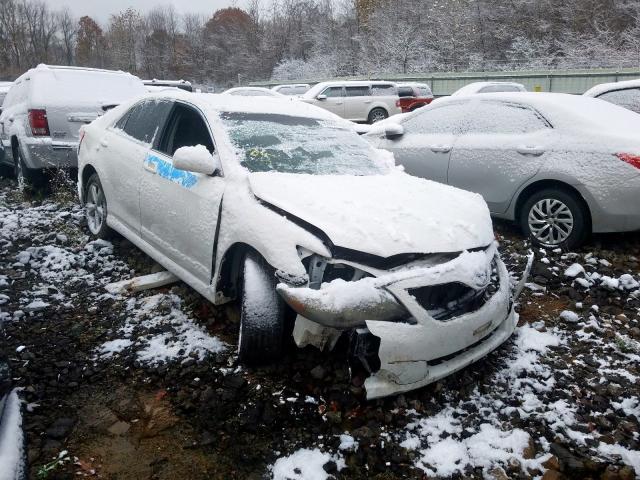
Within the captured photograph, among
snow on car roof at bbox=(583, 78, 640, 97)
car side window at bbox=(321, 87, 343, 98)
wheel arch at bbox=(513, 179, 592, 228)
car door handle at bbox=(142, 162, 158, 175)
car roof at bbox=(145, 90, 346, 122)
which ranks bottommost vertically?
wheel arch at bbox=(513, 179, 592, 228)

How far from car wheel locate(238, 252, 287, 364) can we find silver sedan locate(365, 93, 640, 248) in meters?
3.06

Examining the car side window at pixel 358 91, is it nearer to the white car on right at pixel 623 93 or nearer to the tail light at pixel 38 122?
the white car on right at pixel 623 93

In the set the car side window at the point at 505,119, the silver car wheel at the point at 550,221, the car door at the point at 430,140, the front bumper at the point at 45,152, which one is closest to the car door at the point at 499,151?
the car side window at the point at 505,119

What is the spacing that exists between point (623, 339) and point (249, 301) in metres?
2.50

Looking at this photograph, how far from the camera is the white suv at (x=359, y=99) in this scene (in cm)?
1716

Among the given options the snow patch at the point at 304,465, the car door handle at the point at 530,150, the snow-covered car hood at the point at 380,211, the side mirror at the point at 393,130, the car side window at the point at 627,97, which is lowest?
the snow patch at the point at 304,465

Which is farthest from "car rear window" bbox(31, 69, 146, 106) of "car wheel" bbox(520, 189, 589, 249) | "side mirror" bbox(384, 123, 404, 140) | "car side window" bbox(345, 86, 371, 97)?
"car side window" bbox(345, 86, 371, 97)

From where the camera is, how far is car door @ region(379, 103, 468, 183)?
5.37m

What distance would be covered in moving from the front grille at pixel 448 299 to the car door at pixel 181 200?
135 cm

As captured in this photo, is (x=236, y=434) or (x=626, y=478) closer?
(x=626, y=478)

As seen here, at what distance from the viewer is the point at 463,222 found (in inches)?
112

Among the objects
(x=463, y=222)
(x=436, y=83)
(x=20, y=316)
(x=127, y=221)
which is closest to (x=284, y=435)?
(x=463, y=222)

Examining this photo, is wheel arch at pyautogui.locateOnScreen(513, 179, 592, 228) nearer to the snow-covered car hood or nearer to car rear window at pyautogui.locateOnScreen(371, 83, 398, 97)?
the snow-covered car hood

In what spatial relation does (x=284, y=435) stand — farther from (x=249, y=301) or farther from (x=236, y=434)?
(x=249, y=301)
